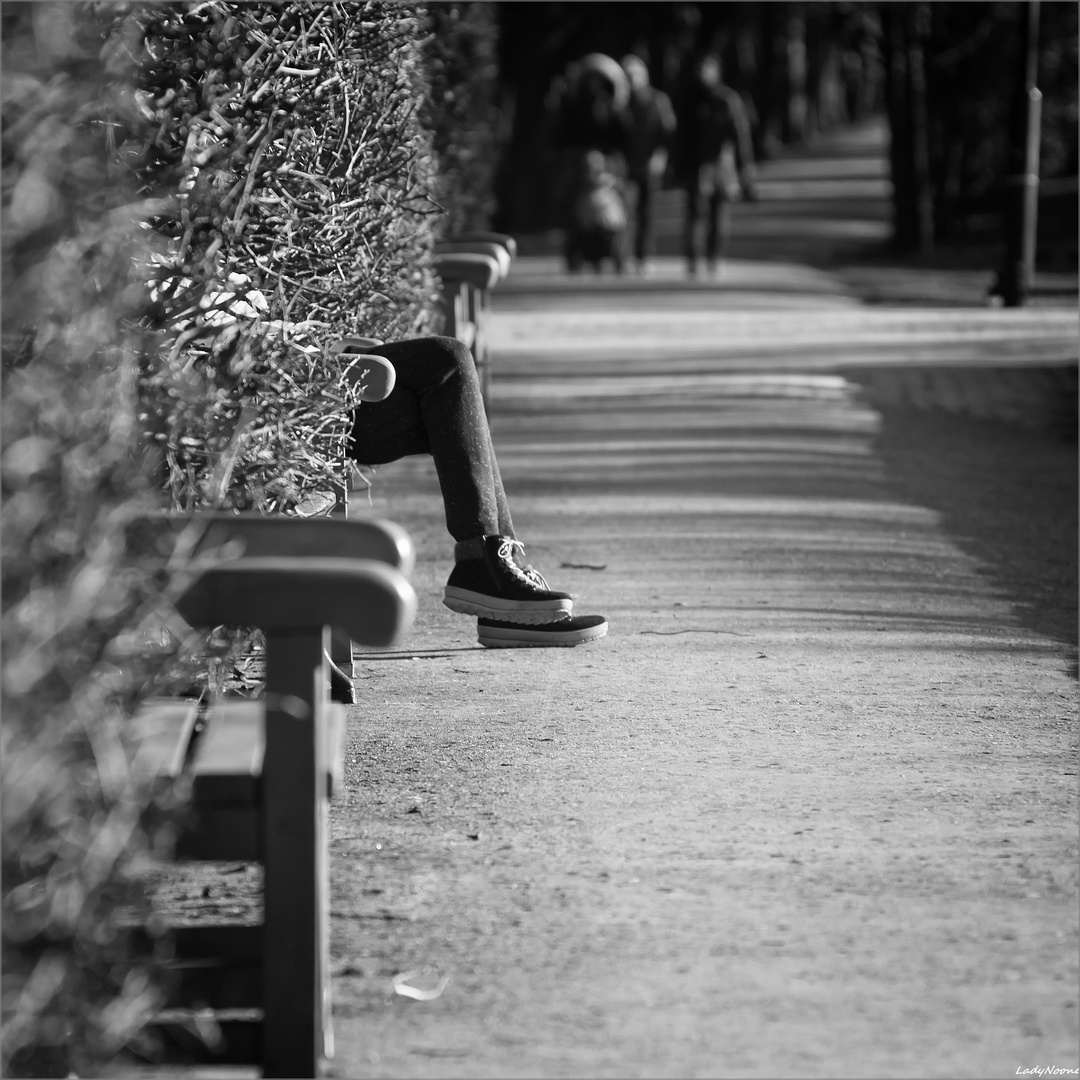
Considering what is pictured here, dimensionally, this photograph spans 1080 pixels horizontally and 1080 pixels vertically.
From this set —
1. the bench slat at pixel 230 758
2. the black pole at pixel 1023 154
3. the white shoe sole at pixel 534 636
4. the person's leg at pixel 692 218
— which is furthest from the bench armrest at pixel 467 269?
the person's leg at pixel 692 218

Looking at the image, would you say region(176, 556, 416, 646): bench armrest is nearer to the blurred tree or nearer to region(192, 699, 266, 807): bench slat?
region(192, 699, 266, 807): bench slat

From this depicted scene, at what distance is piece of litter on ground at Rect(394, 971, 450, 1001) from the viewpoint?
3428mm

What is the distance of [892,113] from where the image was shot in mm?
27203

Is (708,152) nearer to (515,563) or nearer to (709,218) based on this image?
(709,218)

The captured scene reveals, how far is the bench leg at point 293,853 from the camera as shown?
3.02m

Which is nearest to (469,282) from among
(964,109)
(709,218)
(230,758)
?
(230,758)

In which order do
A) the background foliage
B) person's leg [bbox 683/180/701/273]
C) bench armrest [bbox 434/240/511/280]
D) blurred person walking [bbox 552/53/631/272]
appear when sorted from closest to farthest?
bench armrest [bbox 434/240/511/280], the background foliage, blurred person walking [bbox 552/53/631/272], person's leg [bbox 683/180/701/273]

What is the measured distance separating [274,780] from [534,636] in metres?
2.72

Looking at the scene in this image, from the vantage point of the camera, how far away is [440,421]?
545 centimetres

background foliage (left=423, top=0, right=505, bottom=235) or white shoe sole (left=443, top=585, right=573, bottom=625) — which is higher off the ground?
background foliage (left=423, top=0, right=505, bottom=235)

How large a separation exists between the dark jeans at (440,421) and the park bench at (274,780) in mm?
2277

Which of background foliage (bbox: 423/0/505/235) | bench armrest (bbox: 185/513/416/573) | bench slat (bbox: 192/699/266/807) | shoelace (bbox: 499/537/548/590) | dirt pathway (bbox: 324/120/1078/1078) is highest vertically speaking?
background foliage (bbox: 423/0/505/235)

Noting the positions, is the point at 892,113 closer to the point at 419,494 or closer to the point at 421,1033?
the point at 419,494

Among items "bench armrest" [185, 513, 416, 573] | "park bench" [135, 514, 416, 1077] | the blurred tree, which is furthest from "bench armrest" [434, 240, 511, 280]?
the blurred tree
